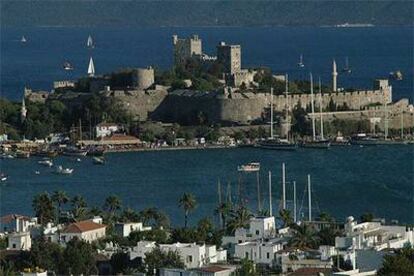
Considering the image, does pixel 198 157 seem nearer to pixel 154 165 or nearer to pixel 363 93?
pixel 154 165

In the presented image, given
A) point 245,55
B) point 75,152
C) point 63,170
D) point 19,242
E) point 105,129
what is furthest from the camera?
point 245,55

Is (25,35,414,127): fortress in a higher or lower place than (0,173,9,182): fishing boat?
higher

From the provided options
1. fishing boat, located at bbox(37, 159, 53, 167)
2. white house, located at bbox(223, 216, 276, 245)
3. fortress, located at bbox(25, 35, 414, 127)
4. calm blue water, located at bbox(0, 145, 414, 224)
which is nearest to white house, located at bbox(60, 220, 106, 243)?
white house, located at bbox(223, 216, 276, 245)

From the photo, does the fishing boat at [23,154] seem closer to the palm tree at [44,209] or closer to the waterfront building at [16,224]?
the waterfront building at [16,224]

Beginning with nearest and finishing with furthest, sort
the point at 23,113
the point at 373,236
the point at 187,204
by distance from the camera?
the point at 373,236 → the point at 187,204 → the point at 23,113

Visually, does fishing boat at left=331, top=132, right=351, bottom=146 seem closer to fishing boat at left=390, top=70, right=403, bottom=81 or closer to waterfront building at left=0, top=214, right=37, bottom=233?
waterfront building at left=0, top=214, right=37, bottom=233

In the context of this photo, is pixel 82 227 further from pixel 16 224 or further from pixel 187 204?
pixel 187 204

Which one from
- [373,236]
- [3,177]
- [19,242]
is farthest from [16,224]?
[3,177]
